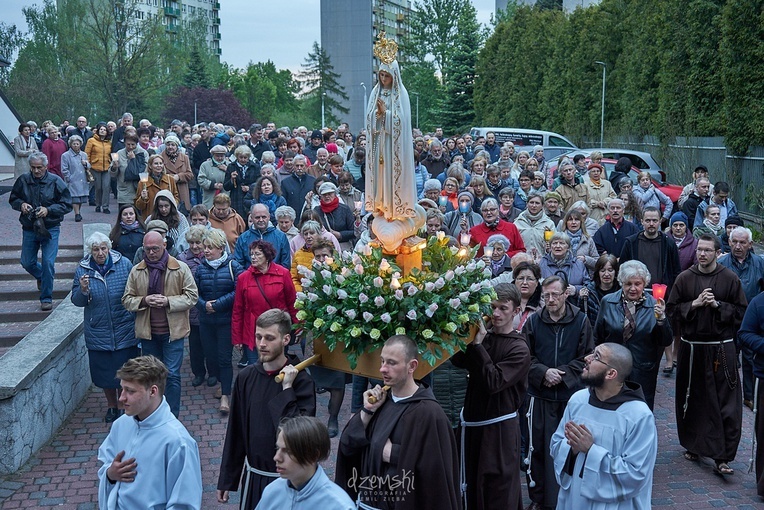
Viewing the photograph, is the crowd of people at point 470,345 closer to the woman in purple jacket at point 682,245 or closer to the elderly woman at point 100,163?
the woman in purple jacket at point 682,245

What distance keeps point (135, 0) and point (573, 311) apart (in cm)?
4176

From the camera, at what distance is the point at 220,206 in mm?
11641

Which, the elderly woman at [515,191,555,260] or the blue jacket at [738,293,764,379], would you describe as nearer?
the blue jacket at [738,293,764,379]

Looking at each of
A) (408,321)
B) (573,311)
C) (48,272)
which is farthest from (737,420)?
(48,272)

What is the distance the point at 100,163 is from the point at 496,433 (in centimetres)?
1436

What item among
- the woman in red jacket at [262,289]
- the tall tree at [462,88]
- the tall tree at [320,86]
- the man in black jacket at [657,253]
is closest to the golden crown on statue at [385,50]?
the woman in red jacket at [262,289]

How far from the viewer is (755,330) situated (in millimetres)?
7863

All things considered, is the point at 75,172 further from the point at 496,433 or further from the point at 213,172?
the point at 496,433

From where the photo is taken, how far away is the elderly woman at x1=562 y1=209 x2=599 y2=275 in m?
10.8

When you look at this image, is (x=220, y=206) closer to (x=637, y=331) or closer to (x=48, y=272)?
(x=48, y=272)

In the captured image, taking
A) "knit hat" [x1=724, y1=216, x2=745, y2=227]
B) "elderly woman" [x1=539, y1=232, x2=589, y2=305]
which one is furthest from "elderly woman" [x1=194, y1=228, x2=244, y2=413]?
"knit hat" [x1=724, y1=216, x2=745, y2=227]

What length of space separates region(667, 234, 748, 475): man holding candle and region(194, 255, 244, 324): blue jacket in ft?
15.8

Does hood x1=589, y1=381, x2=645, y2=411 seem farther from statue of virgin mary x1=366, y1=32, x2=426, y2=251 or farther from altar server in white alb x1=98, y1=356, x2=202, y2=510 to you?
altar server in white alb x1=98, y1=356, x2=202, y2=510

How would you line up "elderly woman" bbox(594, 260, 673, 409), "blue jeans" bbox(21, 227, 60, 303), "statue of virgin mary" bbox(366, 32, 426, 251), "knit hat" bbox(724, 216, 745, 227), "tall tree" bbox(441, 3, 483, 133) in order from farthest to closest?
"tall tree" bbox(441, 3, 483, 133), "knit hat" bbox(724, 216, 745, 227), "blue jeans" bbox(21, 227, 60, 303), "elderly woman" bbox(594, 260, 673, 409), "statue of virgin mary" bbox(366, 32, 426, 251)
